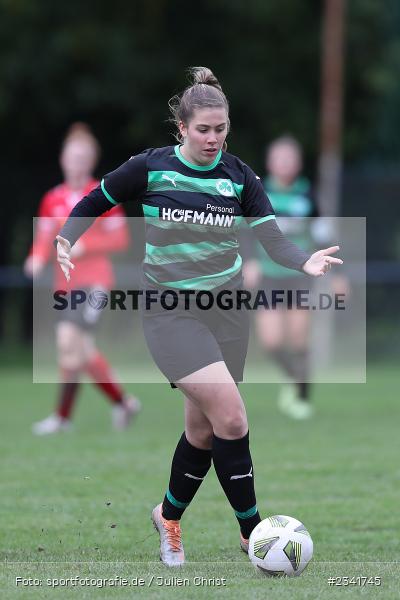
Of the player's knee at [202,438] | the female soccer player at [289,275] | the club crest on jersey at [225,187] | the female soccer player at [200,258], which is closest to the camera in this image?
the female soccer player at [200,258]

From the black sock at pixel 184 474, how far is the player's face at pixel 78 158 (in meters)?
4.40

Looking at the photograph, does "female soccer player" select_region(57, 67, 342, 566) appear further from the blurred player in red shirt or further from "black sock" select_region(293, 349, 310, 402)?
"black sock" select_region(293, 349, 310, 402)

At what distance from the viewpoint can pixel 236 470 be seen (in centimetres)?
483

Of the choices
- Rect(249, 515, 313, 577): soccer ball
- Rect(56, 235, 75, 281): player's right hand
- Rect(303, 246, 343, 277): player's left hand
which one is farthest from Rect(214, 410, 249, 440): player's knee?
Rect(56, 235, 75, 281): player's right hand

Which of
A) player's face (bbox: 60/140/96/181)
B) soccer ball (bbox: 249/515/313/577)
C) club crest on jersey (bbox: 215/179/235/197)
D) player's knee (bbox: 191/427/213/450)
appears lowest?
soccer ball (bbox: 249/515/313/577)

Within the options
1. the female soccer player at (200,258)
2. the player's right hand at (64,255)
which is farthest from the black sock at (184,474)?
the player's right hand at (64,255)

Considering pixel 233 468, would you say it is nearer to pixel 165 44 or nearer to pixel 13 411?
pixel 13 411

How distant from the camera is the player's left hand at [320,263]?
4664 mm

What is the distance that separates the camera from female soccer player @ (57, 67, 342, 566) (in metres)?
4.77

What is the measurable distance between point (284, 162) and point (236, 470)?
5455 mm

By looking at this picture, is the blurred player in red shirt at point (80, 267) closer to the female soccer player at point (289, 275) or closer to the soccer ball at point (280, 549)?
the female soccer player at point (289, 275)

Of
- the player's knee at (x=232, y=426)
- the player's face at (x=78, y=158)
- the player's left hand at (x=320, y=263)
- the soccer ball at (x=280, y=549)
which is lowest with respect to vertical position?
the soccer ball at (x=280, y=549)

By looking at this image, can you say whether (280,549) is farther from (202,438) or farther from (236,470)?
(202,438)

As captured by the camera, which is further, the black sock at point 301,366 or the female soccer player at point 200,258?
the black sock at point 301,366
